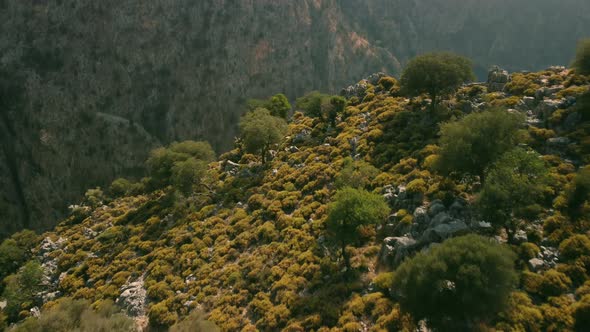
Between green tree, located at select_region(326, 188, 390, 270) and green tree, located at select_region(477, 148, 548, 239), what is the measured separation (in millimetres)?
8385

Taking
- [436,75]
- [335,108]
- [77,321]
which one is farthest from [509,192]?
[335,108]

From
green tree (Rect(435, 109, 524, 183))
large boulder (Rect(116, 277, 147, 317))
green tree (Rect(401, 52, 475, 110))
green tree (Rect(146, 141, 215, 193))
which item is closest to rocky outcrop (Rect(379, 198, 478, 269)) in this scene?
green tree (Rect(435, 109, 524, 183))

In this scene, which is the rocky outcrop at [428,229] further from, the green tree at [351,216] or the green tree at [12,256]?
the green tree at [12,256]

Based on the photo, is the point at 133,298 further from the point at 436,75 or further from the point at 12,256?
the point at 436,75

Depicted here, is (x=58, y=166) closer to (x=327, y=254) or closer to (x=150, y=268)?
(x=150, y=268)

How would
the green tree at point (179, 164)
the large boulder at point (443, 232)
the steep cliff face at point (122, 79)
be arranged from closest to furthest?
the large boulder at point (443, 232) → the green tree at point (179, 164) → the steep cliff face at point (122, 79)

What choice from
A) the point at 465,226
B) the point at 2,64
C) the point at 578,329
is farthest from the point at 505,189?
the point at 2,64

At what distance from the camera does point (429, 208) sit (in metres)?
31.1

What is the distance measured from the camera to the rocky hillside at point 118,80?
359 ft

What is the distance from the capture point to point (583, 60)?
43531mm

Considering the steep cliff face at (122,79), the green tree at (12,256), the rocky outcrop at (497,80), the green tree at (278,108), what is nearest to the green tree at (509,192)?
the rocky outcrop at (497,80)

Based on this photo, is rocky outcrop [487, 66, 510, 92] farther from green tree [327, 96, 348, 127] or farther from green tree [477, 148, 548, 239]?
green tree [477, 148, 548, 239]

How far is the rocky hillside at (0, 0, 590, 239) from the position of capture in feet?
359

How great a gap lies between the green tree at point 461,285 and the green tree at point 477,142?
11249 millimetres
